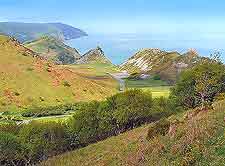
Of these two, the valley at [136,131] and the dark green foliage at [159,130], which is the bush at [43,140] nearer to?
the valley at [136,131]

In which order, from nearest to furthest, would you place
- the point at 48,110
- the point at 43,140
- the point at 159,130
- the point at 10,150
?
1. the point at 159,130
2. the point at 10,150
3. the point at 43,140
4. the point at 48,110

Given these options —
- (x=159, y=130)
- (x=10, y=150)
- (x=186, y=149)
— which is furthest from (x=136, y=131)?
(x=186, y=149)

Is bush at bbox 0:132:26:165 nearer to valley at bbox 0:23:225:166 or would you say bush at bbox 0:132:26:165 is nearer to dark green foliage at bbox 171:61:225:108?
valley at bbox 0:23:225:166

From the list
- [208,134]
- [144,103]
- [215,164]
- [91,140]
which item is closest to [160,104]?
[144,103]

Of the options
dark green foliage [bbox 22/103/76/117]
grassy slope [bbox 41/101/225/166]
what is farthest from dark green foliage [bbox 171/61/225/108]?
dark green foliage [bbox 22/103/76/117]

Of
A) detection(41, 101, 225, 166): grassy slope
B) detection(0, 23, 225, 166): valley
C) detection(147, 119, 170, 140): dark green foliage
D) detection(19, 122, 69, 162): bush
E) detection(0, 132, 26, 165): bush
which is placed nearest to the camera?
detection(41, 101, 225, 166): grassy slope

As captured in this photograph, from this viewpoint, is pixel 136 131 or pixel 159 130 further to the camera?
pixel 136 131

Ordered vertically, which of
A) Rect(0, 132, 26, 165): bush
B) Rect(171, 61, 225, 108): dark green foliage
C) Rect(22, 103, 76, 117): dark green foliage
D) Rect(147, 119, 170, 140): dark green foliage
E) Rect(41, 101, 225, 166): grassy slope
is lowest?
Rect(22, 103, 76, 117): dark green foliage

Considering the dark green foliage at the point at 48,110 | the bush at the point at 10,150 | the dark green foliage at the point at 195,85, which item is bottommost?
the dark green foliage at the point at 48,110

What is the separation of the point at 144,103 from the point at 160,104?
699cm

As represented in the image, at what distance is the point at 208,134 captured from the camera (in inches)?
1529

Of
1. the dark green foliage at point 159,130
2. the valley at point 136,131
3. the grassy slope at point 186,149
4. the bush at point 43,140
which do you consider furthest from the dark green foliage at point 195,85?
the grassy slope at point 186,149

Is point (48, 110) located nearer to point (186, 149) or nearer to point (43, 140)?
point (43, 140)

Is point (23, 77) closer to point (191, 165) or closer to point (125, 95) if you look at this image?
point (125, 95)
